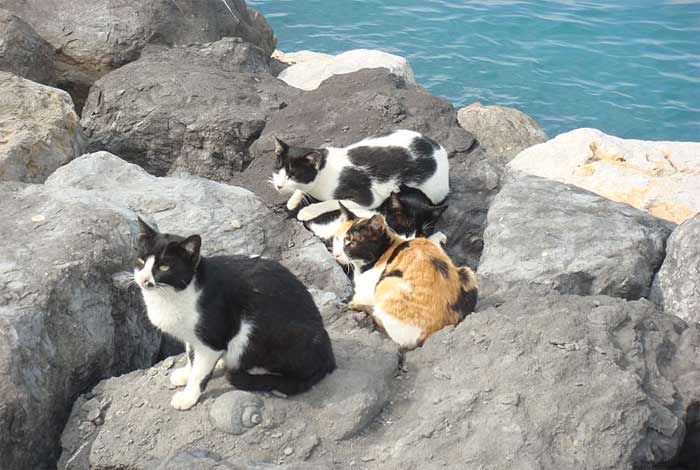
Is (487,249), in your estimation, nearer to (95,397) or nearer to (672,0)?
(95,397)

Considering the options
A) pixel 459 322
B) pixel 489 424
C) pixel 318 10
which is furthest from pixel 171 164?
pixel 318 10

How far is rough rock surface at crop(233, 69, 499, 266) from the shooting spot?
7.01 metres

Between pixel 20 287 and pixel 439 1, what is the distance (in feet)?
48.3

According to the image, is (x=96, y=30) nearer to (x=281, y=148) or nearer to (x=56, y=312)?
(x=281, y=148)

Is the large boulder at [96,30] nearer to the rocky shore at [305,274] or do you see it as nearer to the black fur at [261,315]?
the rocky shore at [305,274]

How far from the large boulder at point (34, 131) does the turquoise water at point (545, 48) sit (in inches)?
314

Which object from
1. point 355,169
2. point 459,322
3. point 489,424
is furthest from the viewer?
point 355,169

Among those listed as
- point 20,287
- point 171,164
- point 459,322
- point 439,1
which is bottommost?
point 439,1

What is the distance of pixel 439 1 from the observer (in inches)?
686

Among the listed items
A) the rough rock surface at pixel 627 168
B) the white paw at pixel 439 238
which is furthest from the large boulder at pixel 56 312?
the rough rock surface at pixel 627 168

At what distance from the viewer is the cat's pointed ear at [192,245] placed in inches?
150

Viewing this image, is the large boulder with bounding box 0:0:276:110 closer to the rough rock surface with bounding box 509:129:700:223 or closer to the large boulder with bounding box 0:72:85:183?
the large boulder with bounding box 0:72:85:183

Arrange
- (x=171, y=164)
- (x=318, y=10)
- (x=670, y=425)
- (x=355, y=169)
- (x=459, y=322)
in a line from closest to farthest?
(x=670, y=425), (x=459, y=322), (x=355, y=169), (x=171, y=164), (x=318, y=10)

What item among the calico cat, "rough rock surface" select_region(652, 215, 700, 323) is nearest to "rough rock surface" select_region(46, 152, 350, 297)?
the calico cat
